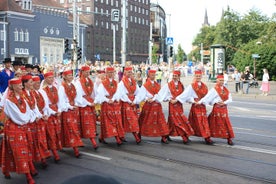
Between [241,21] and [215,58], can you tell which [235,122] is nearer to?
[215,58]

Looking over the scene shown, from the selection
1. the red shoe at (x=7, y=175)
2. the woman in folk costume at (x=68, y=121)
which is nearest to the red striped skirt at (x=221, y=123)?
the woman in folk costume at (x=68, y=121)

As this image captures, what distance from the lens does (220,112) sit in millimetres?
10328

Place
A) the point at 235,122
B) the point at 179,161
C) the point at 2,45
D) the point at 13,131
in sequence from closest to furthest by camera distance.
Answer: the point at 13,131 < the point at 179,161 < the point at 235,122 < the point at 2,45

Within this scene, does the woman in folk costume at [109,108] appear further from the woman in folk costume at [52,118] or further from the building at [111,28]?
the building at [111,28]

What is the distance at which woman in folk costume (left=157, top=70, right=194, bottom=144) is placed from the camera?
414 inches

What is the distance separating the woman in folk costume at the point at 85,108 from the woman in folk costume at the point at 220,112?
280cm

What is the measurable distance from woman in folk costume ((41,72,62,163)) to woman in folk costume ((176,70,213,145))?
10.6 ft

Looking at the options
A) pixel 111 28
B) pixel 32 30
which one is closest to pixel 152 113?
pixel 32 30

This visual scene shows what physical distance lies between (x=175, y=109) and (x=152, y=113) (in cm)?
61

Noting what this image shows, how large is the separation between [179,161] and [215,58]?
24548 millimetres

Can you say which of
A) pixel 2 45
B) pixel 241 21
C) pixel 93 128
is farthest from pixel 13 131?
pixel 2 45

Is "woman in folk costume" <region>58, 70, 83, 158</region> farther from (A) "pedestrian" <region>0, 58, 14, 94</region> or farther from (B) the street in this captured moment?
(A) "pedestrian" <region>0, 58, 14, 94</region>

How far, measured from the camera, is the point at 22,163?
7004 millimetres

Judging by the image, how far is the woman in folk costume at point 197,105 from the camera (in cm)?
1039
